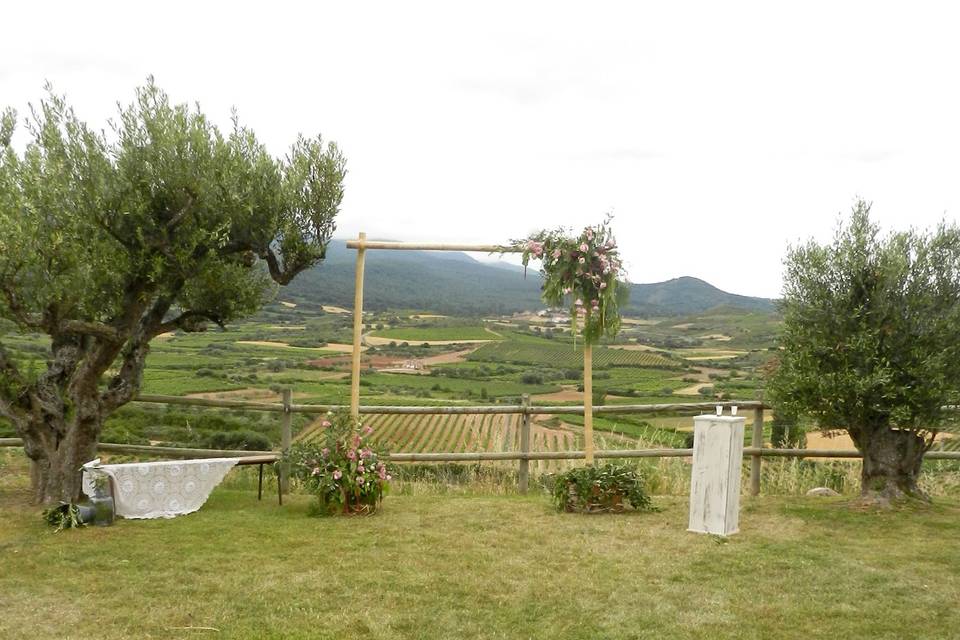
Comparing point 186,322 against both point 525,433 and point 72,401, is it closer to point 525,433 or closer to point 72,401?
point 72,401

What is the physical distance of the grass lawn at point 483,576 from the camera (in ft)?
14.9

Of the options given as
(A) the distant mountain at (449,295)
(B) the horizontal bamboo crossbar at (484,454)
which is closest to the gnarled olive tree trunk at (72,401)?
(B) the horizontal bamboo crossbar at (484,454)

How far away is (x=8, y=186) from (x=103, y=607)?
419cm

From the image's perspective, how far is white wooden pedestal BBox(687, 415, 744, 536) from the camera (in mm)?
6871

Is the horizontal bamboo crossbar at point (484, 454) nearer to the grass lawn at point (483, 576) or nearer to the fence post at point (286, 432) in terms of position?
the fence post at point (286, 432)

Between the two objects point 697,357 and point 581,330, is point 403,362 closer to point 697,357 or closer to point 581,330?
point 697,357

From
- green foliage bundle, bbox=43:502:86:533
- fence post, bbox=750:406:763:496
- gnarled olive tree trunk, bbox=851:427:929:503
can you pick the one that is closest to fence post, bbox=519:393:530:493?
fence post, bbox=750:406:763:496

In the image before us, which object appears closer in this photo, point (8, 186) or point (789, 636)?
point (789, 636)

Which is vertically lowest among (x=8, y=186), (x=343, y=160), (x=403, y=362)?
(x=403, y=362)

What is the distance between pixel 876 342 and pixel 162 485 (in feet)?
23.5

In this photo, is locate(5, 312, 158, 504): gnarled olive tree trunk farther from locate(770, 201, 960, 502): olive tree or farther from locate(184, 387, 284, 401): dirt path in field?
locate(184, 387, 284, 401): dirt path in field

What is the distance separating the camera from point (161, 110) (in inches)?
279

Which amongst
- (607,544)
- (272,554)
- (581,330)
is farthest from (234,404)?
(607,544)

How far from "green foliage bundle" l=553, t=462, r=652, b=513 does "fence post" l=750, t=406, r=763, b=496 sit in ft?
6.93
